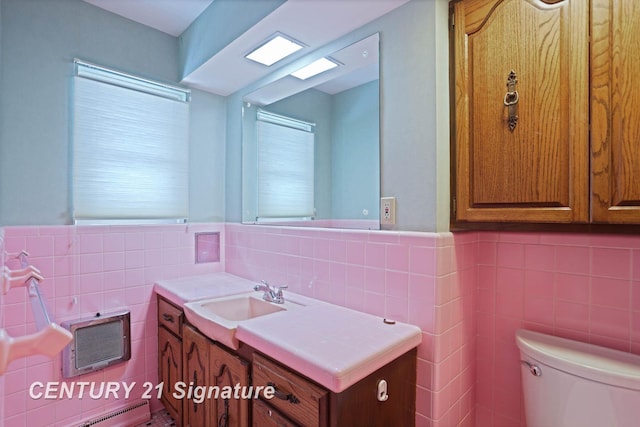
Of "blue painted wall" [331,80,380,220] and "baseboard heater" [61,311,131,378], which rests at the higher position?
"blue painted wall" [331,80,380,220]

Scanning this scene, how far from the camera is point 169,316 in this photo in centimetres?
191

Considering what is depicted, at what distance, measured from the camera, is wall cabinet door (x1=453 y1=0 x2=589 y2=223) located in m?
0.98

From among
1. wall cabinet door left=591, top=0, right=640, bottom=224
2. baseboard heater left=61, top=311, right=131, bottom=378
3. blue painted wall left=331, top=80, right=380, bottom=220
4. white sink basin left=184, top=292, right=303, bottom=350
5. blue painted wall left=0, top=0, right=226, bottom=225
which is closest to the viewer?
wall cabinet door left=591, top=0, right=640, bottom=224

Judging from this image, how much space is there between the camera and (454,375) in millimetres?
1305

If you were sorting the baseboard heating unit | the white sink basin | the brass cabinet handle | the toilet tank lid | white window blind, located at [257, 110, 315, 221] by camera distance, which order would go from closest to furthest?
1. the toilet tank lid
2. the brass cabinet handle
3. the white sink basin
4. the baseboard heating unit
5. white window blind, located at [257, 110, 315, 221]

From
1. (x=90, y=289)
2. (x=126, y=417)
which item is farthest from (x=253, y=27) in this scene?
(x=126, y=417)

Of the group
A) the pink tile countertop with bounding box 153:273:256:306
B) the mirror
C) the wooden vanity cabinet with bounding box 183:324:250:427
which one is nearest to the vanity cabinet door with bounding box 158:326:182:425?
the wooden vanity cabinet with bounding box 183:324:250:427

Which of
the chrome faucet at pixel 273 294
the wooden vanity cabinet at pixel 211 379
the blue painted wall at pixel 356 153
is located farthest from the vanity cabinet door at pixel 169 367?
the blue painted wall at pixel 356 153

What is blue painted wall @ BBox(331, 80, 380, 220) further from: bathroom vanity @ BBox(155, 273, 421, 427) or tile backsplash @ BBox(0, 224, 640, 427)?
bathroom vanity @ BBox(155, 273, 421, 427)

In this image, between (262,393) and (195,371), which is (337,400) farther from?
(195,371)

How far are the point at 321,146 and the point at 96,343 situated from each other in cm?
179

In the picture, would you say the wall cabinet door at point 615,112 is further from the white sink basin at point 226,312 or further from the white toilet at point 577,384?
the white sink basin at point 226,312

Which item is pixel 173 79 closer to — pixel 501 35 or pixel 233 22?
pixel 233 22

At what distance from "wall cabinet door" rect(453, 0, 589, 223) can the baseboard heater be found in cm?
204
